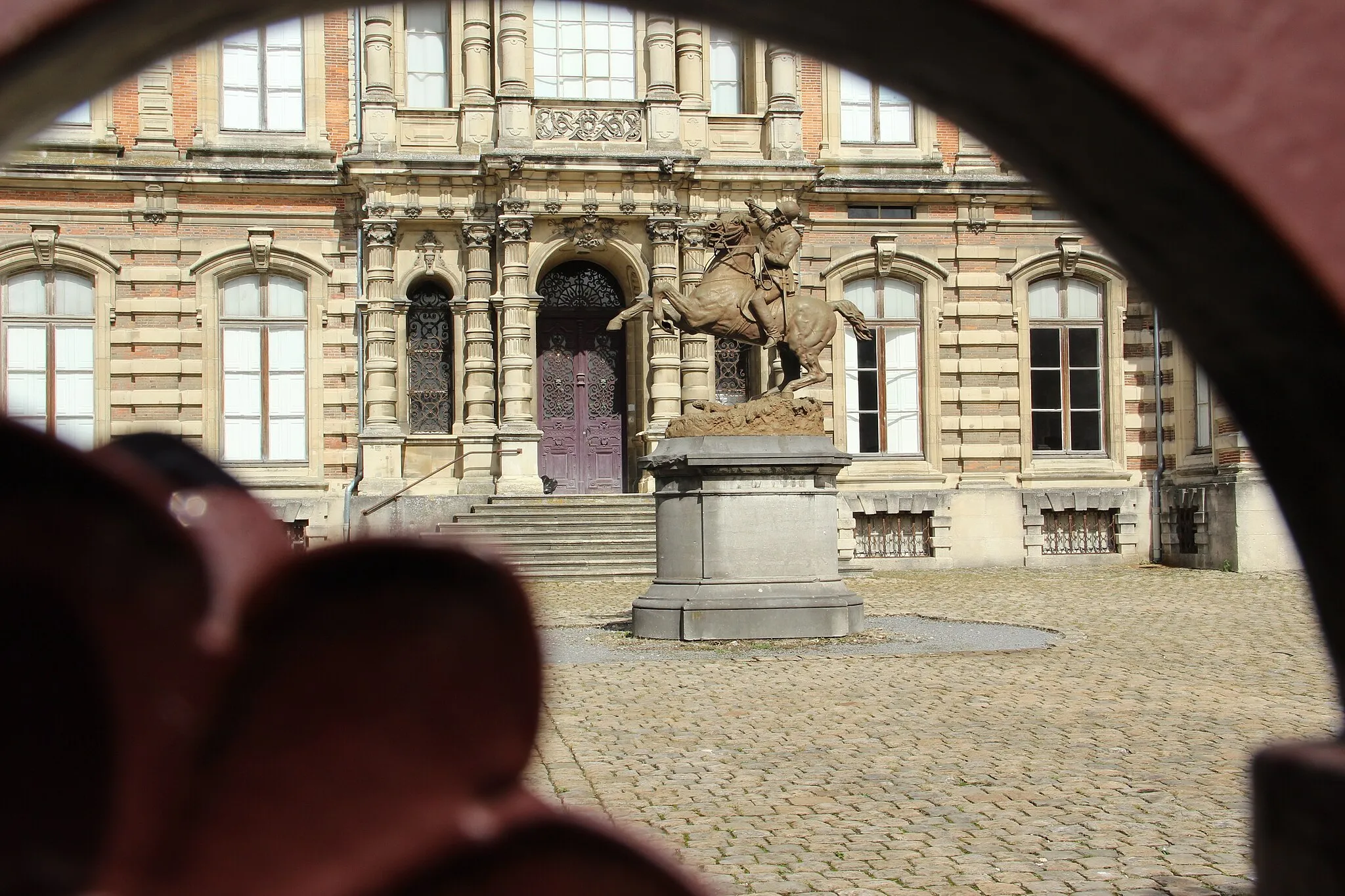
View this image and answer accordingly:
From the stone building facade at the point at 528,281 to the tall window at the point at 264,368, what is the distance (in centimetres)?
5

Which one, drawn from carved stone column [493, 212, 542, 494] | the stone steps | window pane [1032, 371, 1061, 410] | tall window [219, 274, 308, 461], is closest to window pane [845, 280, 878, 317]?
window pane [1032, 371, 1061, 410]

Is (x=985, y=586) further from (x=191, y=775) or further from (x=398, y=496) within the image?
(x=191, y=775)

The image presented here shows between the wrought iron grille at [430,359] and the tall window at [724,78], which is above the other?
the tall window at [724,78]

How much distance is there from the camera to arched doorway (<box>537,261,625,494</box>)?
24.8m

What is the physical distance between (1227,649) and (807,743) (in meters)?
5.99

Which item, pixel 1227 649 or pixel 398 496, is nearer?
pixel 1227 649

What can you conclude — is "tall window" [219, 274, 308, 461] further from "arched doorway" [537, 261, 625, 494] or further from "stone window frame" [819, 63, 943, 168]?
"stone window frame" [819, 63, 943, 168]

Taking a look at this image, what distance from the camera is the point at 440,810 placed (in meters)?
0.98

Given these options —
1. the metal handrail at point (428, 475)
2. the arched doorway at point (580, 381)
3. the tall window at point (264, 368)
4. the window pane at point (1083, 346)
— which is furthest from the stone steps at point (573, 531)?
the window pane at point (1083, 346)

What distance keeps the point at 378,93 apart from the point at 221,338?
5078 mm

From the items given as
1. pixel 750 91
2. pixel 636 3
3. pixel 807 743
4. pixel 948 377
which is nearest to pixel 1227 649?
pixel 807 743

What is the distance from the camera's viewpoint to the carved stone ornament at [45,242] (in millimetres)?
23422

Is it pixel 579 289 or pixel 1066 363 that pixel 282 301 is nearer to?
pixel 579 289

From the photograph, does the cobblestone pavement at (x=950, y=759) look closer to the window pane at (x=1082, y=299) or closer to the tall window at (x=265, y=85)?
the window pane at (x=1082, y=299)
